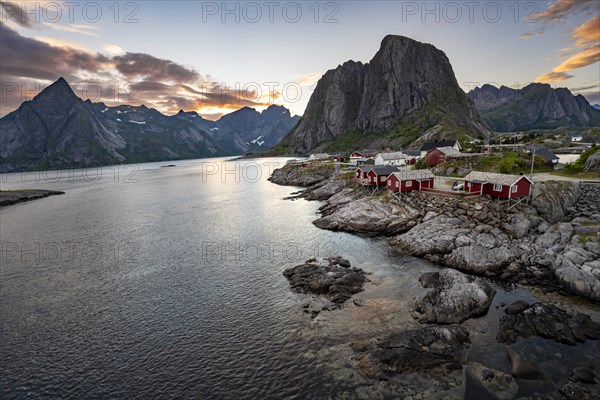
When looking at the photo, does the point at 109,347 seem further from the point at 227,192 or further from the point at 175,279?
the point at 227,192

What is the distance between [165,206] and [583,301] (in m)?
95.3

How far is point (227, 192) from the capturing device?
11894cm

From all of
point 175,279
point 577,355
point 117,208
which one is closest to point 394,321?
point 577,355

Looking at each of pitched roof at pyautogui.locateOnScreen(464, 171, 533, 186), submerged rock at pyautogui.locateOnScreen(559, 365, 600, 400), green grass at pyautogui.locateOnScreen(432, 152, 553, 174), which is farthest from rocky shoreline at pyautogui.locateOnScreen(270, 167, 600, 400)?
green grass at pyautogui.locateOnScreen(432, 152, 553, 174)

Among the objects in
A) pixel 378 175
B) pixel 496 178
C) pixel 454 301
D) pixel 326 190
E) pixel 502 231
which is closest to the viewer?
pixel 454 301

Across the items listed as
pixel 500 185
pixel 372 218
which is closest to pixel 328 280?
pixel 372 218

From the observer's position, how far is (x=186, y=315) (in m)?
31.5

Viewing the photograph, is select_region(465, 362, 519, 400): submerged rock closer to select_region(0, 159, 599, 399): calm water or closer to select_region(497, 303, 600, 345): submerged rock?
select_region(0, 159, 599, 399): calm water

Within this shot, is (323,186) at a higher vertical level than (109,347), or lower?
higher

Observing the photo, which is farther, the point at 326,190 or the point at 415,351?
the point at 326,190

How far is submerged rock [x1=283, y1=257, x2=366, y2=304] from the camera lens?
33.9m

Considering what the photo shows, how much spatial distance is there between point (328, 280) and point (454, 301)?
13419 mm

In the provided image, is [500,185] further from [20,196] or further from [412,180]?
[20,196]

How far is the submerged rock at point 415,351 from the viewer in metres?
22.1
